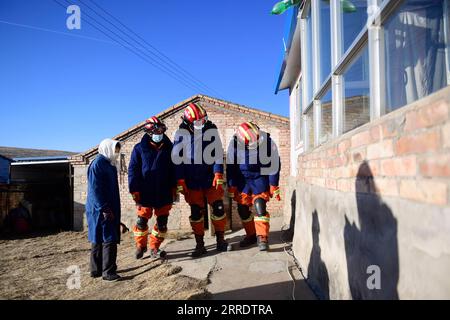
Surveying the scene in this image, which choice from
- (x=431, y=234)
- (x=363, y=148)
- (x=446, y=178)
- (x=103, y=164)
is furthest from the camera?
(x=103, y=164)

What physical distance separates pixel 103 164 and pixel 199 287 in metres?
1.98

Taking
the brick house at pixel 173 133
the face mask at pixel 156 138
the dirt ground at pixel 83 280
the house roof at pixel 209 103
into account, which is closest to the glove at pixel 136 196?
the face mask at pixel 156 138

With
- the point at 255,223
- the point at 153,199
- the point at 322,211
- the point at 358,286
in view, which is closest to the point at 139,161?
the point at 153,199

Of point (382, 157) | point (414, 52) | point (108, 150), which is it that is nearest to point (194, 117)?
point (108, 150)

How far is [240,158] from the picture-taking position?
5.44 m

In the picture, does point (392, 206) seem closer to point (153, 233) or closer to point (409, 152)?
point (409, 152)

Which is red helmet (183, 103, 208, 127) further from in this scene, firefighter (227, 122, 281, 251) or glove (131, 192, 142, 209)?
glove (131, 192, 142, 209)

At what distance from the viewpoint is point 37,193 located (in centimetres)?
1284

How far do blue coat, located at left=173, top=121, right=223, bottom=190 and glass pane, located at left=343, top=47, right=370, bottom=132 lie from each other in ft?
8.23

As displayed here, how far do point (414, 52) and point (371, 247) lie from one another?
1.43 metres

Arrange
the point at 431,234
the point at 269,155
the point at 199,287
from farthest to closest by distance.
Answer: the point at 269,155
the point at 199,287
the point at 431,234

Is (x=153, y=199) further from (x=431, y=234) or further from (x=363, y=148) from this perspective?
(x=431, y=234)

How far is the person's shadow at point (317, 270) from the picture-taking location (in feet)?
10.0
